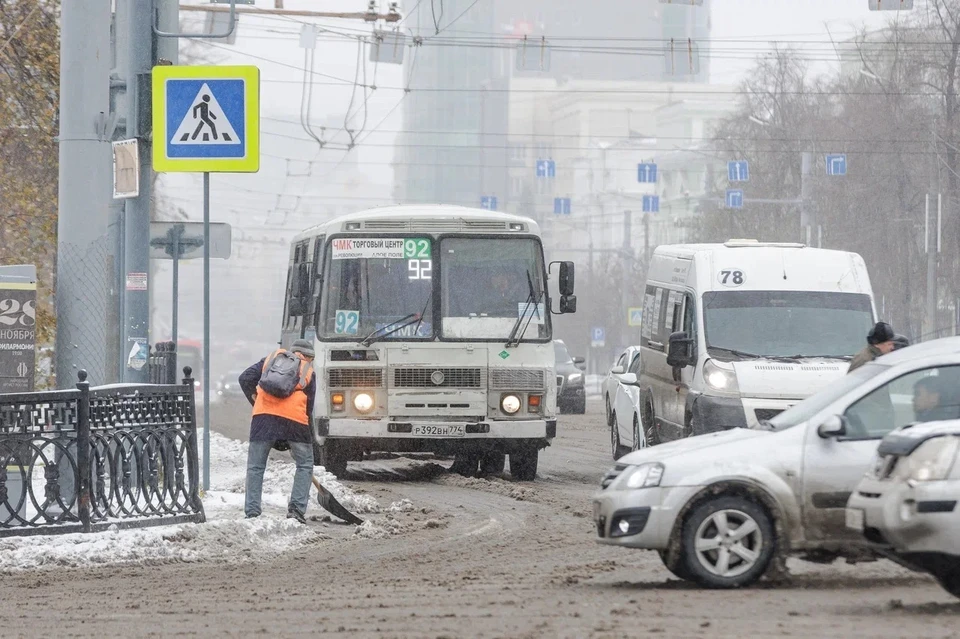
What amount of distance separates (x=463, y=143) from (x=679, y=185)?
66295mm

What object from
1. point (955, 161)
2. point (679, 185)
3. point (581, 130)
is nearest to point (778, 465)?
point (955, 161)

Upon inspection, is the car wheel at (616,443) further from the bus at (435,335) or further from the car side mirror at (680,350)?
the car side mirror at (680,350)

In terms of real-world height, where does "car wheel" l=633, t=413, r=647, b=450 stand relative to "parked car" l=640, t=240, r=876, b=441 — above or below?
below

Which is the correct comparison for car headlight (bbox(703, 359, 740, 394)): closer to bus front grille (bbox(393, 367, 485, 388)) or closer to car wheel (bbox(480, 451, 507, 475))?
bus front grille (bbox(393, 367, 485, 388))

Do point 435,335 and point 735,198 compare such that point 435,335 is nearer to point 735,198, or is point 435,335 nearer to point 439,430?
point 439,430

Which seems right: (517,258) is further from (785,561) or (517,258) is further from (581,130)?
(581,130)

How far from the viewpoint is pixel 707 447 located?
9273mm

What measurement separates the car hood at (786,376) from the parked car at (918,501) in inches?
281

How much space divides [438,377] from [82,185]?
5404mm

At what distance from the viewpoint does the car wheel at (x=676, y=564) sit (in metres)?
9.07

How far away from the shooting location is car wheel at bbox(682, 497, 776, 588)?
9.02m

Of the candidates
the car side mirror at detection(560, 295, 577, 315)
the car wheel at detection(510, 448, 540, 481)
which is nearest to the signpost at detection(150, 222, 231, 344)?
the car side mirror at detection(560, 295, 577, 315)

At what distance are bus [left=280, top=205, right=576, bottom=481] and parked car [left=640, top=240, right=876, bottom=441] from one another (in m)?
1.54

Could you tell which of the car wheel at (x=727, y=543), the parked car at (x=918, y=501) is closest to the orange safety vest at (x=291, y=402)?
the car wheel at (x=727, y=543)
